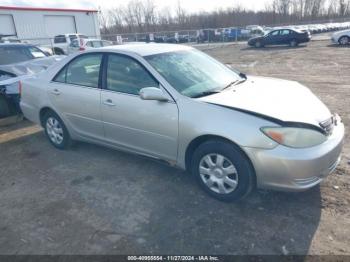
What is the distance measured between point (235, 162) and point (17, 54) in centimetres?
748

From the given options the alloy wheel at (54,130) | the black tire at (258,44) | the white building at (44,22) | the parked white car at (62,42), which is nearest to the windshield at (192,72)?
the alloy wheel at (54,130)

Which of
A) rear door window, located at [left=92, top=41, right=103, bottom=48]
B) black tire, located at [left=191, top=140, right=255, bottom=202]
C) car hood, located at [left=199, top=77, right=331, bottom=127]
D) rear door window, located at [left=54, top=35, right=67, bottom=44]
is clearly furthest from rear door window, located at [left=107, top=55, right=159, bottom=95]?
rear door window, located at [left=54, top=35, right=67, bottom=44]

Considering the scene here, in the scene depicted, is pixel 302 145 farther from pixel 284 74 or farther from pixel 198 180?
pixel 284 74

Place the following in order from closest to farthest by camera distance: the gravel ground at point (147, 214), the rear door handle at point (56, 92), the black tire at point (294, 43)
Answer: the gravel ground at point (147, 214) < the rear door handle at point (56, 92) < the black tire at point (294, 43)

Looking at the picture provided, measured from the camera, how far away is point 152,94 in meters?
3.31

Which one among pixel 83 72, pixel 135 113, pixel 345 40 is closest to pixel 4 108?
pixel 83 72

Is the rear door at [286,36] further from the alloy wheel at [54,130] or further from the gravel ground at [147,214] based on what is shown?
the alloy wheel at [54,130]

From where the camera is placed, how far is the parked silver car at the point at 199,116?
9.39 feet

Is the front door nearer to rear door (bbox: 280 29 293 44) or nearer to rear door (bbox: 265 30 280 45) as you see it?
rear door (bbox: 280 29 293 44)

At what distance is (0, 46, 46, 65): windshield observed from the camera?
Result: 25.8 feet

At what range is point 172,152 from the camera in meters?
3.51

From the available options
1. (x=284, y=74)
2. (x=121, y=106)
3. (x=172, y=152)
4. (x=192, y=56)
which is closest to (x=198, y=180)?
(x=172, y=152)

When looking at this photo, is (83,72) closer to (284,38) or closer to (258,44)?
(284,38)

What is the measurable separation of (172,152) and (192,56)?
4.76ft
